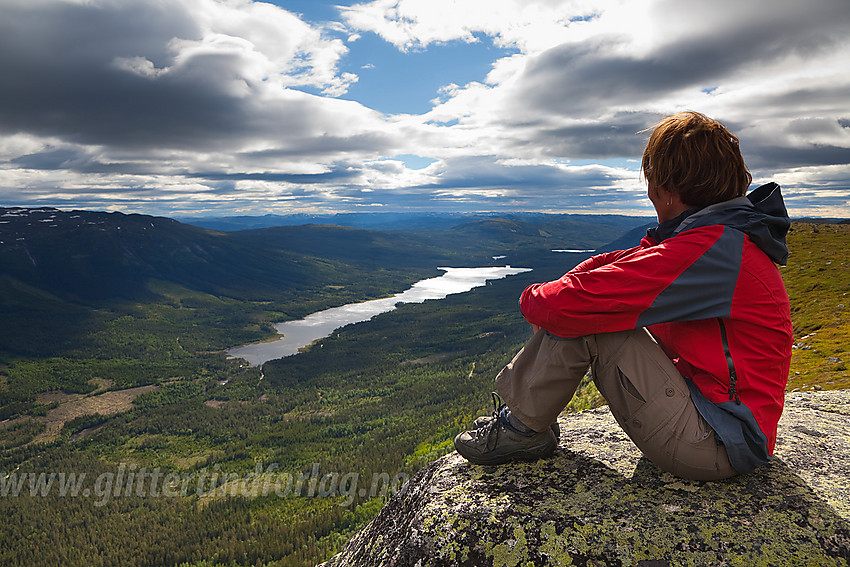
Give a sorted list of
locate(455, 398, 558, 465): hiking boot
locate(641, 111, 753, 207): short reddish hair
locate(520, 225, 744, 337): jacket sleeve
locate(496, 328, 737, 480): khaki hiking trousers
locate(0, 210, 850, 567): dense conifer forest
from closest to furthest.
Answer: locate(520, 225, 744, 337): jacket sleeve → locate(641, 111, 753, 207): short reddish hair → locate(496, 328, 737, 480): khaki hiking trousers → locate(455, 398, 558, 465): hiking boot → locate(0, 210, 850, 567): dense conifer forest

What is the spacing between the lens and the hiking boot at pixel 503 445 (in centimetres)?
509

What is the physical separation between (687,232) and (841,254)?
72.0 m

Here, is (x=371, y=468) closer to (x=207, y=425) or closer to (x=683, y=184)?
(x=207, y=425)

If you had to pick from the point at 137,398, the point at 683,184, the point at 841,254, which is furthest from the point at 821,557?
the point at 137,398

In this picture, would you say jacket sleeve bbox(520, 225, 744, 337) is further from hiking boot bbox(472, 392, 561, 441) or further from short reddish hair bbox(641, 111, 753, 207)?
hiking boot bbox(472, 392, 561, 441)

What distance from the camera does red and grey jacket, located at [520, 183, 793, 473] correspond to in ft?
12.4

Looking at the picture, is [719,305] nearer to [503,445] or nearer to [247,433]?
[503,445]

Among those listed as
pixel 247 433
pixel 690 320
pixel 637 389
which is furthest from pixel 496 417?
pixel 247 433

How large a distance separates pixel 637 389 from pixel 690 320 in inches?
32.0

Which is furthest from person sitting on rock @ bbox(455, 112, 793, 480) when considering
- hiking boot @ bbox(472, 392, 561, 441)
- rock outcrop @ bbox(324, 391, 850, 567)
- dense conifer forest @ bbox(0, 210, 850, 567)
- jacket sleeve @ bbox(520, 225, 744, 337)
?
dense conifer forest @ bbox(0, 210, 850, 567)

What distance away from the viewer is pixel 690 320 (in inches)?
159

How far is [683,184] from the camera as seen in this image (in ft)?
13.6

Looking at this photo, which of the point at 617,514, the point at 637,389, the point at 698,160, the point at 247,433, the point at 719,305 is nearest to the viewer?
the point at 719,305

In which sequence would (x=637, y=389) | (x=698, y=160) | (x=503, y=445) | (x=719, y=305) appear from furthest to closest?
(x=503, y=445)
(x=637, y=389)
(x=698, y=160)
(x=719, y=305)
